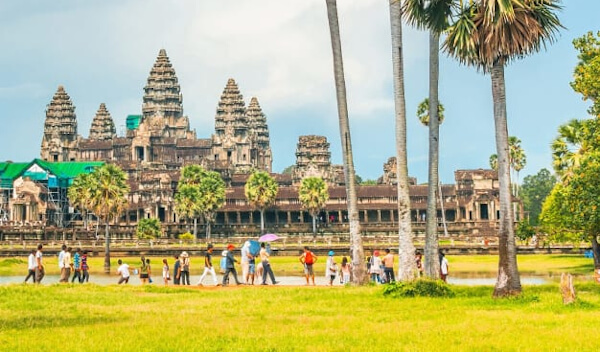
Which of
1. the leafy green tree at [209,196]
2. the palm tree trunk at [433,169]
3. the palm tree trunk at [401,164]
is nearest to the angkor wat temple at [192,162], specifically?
the leafy green tree at [209,196]

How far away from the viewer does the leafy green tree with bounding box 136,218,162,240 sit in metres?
104

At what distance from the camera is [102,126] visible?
192375mm

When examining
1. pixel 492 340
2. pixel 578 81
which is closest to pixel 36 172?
pixel 578 81

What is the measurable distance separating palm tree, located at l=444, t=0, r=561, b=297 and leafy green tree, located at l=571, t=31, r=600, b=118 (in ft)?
81.8

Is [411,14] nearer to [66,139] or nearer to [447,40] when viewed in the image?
[447,40]

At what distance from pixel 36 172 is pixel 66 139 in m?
39.5

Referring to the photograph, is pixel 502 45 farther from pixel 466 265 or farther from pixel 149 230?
pixel 149 230

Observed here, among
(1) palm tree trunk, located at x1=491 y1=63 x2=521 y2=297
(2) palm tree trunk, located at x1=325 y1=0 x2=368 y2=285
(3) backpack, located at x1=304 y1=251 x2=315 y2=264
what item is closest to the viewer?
(1) palm tree trunk, located at x1=491 y1=63 x2=521 y2=297

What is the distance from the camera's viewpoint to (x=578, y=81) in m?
51.3

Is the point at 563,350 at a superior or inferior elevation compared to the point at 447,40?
inferior

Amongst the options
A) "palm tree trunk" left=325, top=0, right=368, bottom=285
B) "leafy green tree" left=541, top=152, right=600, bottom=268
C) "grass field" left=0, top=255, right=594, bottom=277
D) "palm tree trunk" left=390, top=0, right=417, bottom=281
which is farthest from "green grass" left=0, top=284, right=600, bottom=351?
"grass field" left=0, top=255, right=594, bottom=277

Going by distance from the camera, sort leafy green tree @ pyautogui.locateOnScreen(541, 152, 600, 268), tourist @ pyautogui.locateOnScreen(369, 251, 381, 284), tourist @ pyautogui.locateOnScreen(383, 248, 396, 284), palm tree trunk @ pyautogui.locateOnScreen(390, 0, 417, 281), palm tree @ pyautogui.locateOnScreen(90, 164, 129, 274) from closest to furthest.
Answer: palm tree trunk @ pyautogui.locateOnScreen(390, 0, 417, 281) → tourist @ pyautogui.locateOnScreen(383, 248, 396, 284) → tourist @ pyautogui.locateOnScreen(369, 251, 381, 284) → leafy green tree @ pyautogui.locateOnScreen(541, 152, 600, 268) → palm tree @ pyautogui.locateOnScreen(90, 164, 129, 274)

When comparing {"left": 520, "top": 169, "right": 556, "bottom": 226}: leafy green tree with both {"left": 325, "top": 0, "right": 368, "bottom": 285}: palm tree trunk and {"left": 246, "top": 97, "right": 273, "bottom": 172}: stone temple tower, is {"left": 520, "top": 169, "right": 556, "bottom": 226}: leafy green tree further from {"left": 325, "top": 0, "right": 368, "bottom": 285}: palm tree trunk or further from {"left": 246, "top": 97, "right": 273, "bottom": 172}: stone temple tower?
{"left": 325, "top": 0, "right": 368, "bottom": 285}: palm tree trunk

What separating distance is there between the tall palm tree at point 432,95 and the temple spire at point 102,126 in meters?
166
